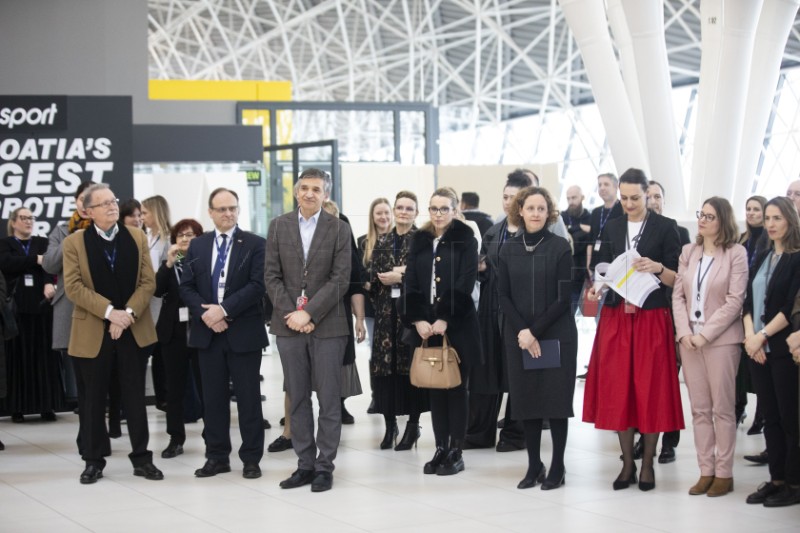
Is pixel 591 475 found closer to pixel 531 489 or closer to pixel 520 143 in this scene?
pixel 531 489

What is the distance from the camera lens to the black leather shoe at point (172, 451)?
308 inches

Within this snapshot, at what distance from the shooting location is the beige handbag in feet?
22.5

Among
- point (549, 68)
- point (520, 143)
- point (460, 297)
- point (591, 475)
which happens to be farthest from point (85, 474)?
point (520, 143)

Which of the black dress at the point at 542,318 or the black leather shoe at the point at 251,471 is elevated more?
the black dress at the point at 542,318

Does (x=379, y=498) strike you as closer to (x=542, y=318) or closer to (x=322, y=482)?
(x=322, y=482)

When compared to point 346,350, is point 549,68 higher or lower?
higher

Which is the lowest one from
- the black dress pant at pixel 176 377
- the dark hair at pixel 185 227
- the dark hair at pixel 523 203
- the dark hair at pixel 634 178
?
the black dress pant at pixel 176 377

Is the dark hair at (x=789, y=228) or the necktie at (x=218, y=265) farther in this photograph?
the necktie at (x=218, y=265)

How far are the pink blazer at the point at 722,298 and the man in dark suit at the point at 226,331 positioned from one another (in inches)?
110

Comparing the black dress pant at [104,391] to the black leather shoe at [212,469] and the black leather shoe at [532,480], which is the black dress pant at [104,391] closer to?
the black leather shoe at [212,469]

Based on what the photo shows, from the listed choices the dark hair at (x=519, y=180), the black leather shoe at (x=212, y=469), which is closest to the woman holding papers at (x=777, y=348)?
the dark hair at (x=519, y=180)

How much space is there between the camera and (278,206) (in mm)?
15625

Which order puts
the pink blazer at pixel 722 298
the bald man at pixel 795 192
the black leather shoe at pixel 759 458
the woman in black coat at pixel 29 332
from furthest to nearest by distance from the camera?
1. the woman in black coat at pixel 29 332
2. the bald man at pixel 795 192
3. the black leather shoe at pixel 759 458
4. the pink blazer at pixel 722 298

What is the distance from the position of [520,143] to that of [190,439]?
35.3 m
